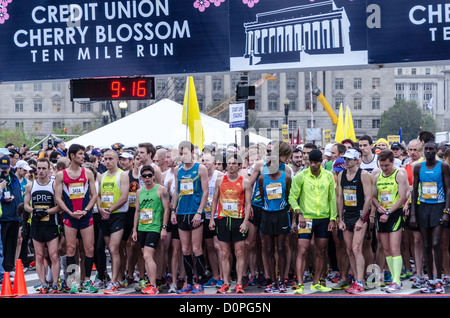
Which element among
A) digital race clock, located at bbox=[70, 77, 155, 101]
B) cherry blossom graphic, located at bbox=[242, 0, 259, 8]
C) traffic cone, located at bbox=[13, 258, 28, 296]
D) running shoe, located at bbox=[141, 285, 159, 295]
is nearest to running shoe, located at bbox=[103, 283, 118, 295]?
running shoe, located at bbox=[141, 285, 159, 295]

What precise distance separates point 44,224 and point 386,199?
5.28 metres

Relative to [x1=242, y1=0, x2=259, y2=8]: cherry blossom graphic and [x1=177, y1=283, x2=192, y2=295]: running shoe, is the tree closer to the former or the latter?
[x1=242, y1=0, x2=259, y2=8]: cherry blossom graphic

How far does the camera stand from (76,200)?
1038 centimetres

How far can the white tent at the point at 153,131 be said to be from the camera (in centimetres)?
2388

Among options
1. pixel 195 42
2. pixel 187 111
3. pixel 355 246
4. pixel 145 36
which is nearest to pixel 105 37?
pixel 145 36

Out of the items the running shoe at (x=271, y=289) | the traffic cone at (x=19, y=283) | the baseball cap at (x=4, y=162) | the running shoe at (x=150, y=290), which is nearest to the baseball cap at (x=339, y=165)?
the running shoe at (x=271, y=289)

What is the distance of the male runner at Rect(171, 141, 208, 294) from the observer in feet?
34.0

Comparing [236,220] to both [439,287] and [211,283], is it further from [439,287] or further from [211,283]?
[439,287]

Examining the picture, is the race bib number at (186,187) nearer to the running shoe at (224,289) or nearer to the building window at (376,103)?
the running shoe at (224,289)

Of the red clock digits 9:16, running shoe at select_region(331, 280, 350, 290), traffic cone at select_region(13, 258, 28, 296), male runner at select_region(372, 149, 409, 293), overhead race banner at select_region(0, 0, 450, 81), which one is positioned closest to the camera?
traffic cone at select_region(13, 258, 28, 296)

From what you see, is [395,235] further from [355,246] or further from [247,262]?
[247,262]

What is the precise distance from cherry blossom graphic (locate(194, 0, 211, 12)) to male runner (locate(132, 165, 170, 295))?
366 centimetres

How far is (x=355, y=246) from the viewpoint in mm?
10102

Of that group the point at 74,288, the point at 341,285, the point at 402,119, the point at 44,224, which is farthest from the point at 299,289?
the point at 402,119
